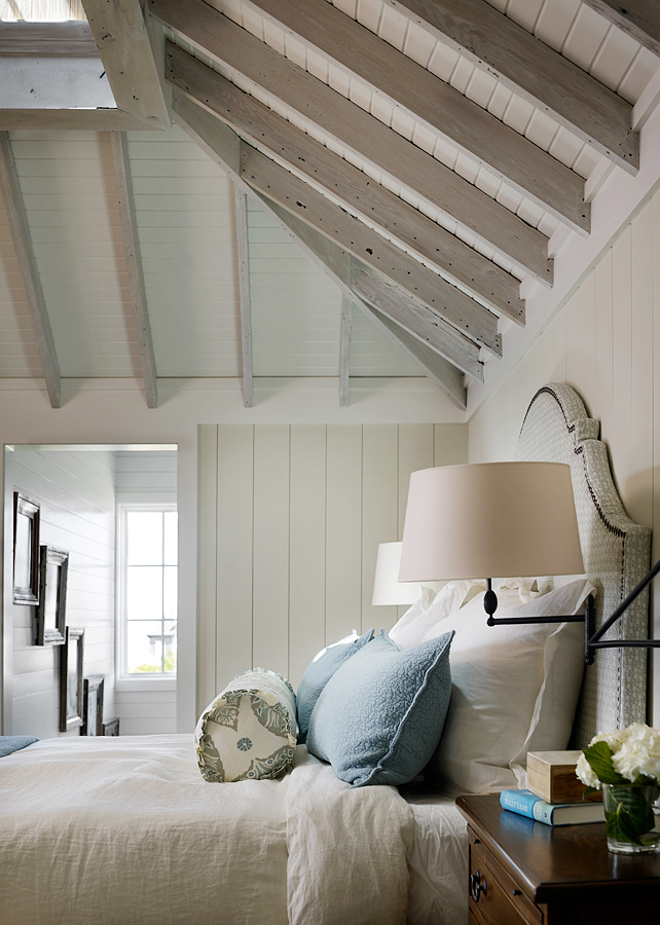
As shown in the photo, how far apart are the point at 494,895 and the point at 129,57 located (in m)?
2.67

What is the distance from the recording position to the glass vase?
1273 mm

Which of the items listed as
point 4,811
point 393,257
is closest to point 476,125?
point 393,257

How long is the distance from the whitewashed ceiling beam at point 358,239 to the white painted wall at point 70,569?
7.50ft

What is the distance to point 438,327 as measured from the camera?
3975mm

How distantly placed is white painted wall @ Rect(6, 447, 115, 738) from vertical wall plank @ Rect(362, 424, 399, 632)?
6.52ft

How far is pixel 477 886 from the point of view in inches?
61.2

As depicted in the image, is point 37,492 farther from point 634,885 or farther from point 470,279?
point 634,885

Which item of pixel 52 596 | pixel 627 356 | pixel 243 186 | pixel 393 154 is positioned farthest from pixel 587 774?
pixel 52 596

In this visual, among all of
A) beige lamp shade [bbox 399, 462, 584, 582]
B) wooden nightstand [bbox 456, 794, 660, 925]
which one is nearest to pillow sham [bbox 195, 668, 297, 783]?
beige lamp shade [bbox 399, 462, 584, 582]

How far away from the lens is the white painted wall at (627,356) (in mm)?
1847

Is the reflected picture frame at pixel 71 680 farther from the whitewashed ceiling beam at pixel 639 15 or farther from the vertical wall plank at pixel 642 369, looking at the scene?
the whitewashed ceiling beam at pixel 639 15

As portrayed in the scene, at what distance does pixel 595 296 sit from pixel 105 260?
2696 millimetres

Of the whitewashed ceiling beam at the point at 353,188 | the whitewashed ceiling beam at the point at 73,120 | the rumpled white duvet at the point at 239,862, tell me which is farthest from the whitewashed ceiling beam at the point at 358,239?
the rumpled white duvet at the point at 239,862

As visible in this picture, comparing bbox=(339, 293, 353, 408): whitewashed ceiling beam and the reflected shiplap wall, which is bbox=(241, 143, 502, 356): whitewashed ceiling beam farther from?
the reflected shiplap wall
